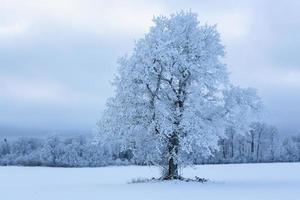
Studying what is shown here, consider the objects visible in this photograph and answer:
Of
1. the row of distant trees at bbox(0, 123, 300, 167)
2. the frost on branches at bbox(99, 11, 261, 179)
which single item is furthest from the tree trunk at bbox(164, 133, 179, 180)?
the row of distant trees at bbox(0, 123, 300, 167)

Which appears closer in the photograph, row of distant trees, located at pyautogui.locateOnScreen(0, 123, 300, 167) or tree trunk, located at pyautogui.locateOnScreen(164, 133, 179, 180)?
tree trunk, located at pyautogui.locateOnScreen(164, 133, 179, 180)

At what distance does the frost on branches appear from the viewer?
40438mm

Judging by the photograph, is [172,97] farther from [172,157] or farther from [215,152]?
[215,152]

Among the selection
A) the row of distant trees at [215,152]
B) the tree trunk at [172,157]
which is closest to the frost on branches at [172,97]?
the tree trunk at [172,157]

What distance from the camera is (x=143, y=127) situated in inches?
1640

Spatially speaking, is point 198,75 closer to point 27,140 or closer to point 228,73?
point 228,73

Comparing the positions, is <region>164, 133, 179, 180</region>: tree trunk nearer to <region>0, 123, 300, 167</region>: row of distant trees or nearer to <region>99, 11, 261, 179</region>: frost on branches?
<region>99, 11, 261, 179</region>: frost on branches

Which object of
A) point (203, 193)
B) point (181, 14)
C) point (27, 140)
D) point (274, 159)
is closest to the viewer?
point (203, 193)

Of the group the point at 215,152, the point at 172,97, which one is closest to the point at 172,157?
the point at 172,97

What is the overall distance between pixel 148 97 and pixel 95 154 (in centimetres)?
9307

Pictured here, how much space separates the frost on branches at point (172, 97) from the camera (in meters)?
40.4

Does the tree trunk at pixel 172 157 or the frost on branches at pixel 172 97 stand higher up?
the frost on branches at pixel 172 97

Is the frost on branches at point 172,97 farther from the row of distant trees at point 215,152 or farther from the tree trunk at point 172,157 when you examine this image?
the row of distant trees at point 215,152

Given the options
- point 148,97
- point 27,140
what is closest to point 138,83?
point 148,97
